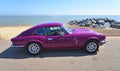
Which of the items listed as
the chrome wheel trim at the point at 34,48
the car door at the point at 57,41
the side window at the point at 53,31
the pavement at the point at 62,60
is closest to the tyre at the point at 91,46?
the pavement at the point at 62,60

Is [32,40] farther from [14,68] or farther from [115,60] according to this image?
[115,60]

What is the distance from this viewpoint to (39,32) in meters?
9.18

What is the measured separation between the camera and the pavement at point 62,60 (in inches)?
277

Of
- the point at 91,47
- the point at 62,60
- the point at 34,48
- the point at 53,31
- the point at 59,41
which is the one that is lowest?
the point at 62,60

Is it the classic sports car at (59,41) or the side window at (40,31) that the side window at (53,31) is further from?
the side window at (40,31)

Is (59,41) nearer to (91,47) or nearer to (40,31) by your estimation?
(40,31)

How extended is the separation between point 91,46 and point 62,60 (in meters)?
1.65

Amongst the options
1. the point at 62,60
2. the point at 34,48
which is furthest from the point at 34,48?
the point at 62,60

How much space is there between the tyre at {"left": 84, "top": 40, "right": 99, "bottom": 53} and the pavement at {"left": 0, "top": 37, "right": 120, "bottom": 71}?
21cm

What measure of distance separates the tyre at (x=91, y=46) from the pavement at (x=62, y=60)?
0.21 m

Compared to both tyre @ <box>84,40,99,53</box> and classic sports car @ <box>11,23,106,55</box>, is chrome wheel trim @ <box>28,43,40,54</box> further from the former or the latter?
tyre @ <box>84,40,99,53</box>

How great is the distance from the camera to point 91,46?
29.6 feet

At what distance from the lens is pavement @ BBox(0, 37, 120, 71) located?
23.0ft

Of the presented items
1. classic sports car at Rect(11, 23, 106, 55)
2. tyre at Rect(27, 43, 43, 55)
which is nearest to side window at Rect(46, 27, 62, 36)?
classic sports car at Rect(11, 23, 106, 55)
